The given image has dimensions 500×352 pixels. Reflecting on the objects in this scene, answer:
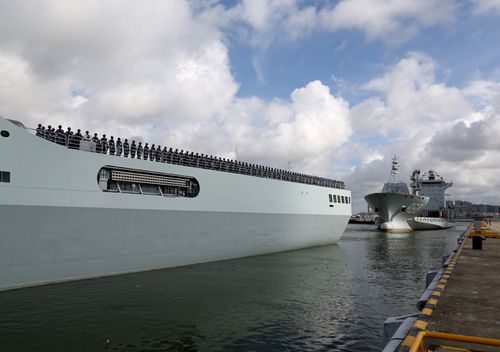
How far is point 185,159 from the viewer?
785 inches

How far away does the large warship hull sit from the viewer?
60562 millimetres

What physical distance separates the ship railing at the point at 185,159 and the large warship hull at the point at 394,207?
33.5 meters

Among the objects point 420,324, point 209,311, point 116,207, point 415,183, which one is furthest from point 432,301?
point 415,183

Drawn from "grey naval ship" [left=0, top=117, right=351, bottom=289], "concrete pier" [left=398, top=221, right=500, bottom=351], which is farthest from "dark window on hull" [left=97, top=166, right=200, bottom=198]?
"concrete pier" [left=398, top=221, right=500, bottom=351]

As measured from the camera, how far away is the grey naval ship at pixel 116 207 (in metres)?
13.2

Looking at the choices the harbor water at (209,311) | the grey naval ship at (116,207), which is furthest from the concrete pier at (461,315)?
the grey naval ship at (116,207)

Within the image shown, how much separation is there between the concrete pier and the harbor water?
97.7 inches

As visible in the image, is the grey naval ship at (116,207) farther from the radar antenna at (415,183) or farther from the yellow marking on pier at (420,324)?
the radar antenna at (415,183)

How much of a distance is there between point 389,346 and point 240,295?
9796 mm

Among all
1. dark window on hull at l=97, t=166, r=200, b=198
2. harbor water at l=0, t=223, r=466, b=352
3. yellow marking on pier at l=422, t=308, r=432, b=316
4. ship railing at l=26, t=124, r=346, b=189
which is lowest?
harbor water at l=0, t=223, r=466, b=352

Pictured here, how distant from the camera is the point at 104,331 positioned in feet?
31.5

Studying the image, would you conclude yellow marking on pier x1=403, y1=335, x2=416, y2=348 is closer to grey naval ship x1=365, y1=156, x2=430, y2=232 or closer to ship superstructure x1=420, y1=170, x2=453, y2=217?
grey naval ship x1=365, y1=156, x2=430, y2=232

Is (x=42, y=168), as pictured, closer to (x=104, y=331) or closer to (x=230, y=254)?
(x=104, y=331)

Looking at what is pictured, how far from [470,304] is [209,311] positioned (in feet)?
25.2
